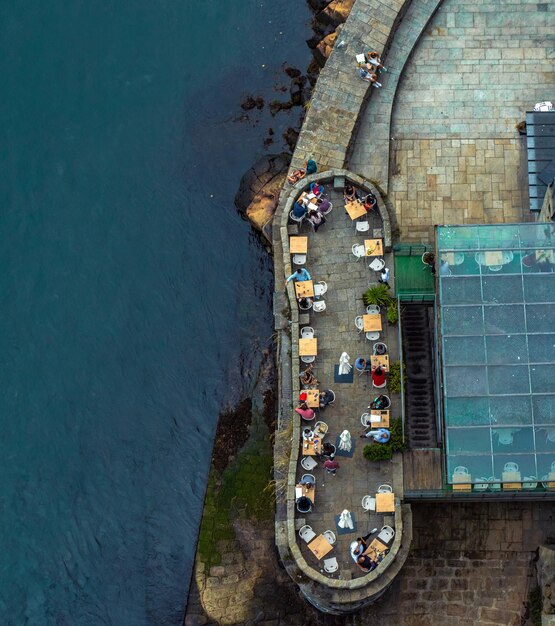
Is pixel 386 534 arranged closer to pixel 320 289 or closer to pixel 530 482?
pixel 530 482

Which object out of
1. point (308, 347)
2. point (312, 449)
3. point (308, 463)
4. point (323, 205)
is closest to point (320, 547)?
point (308, 463)

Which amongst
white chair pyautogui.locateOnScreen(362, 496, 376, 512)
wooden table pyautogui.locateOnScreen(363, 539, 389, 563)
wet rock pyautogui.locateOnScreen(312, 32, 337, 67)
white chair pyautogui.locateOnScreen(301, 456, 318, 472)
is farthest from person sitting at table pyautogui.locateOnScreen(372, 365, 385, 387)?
wet rock pyautogui.locateOnScreen(312, 32, 337, 67)

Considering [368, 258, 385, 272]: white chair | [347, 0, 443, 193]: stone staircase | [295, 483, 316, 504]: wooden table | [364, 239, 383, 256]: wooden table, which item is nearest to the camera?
[295, 483, 316, 504]: wooden table

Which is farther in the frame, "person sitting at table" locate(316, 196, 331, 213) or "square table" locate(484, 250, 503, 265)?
"person sitting at table" locate(316, 196, 331, 213)

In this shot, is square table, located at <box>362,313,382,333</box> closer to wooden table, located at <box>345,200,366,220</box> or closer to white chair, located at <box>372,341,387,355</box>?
white chair, located at <box>372,341,387,355</box>

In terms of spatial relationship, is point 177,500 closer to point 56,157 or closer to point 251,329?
point 251,329

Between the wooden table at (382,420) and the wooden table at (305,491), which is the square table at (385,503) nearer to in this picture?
the wooden table at (305,491)
